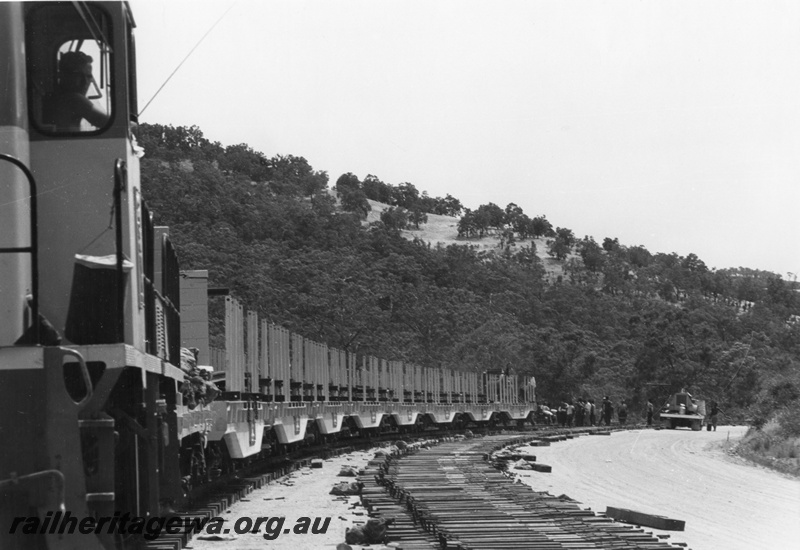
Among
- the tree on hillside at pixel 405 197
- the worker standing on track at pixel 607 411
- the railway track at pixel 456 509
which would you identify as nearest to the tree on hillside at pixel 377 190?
the tree on hillside at pixel 405 197

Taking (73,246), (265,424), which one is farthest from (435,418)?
(73,246)

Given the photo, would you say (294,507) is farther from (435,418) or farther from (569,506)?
(435,418)

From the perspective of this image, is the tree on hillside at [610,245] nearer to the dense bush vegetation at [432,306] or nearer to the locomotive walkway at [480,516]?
the dense bush vegetation at [432,306]

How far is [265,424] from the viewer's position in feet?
56.7

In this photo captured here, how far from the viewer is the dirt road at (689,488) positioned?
40.7 ft

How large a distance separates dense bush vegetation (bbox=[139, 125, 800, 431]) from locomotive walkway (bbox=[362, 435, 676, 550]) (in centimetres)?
1913

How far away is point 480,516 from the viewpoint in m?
10.7

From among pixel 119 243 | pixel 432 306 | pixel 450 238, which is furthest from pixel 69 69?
pixel 450 238

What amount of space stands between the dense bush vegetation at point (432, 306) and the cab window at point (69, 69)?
2774 centimetres

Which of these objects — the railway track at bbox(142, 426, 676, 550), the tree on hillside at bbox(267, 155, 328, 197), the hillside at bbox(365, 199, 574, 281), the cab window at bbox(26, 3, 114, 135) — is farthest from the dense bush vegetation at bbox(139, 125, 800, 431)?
the hillside at bbox(365, 199, 574, 281)

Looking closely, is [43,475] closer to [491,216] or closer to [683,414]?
[683,414]

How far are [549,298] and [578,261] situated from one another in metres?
56.7

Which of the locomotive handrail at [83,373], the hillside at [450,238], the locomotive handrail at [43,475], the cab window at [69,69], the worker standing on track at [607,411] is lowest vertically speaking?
the worker standing on track at [607,411]

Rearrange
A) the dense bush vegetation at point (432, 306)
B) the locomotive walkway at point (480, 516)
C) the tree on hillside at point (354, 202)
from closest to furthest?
the locomotive walkway at point (480, 516) < the dense bush vegetation at point (432, 306) < the tree on hillside at point (354, 202)
